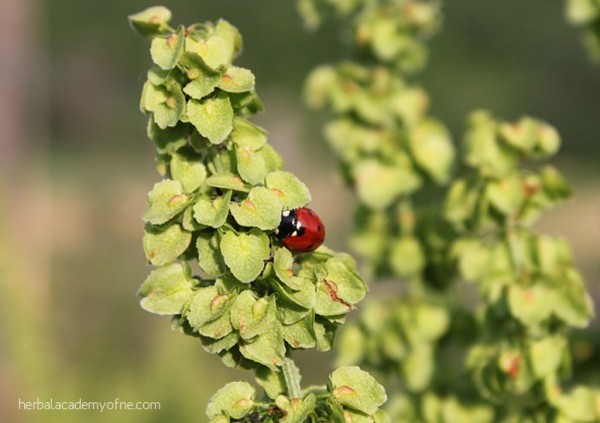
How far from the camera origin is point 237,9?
10805mm

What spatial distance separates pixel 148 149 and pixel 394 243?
337 inches

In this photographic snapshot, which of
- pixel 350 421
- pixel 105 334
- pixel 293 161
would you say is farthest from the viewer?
pixel 293 161

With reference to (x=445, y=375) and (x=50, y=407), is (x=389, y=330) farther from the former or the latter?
(x=50, y=407)

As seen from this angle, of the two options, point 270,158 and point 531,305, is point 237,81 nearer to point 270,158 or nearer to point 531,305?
point 270,158

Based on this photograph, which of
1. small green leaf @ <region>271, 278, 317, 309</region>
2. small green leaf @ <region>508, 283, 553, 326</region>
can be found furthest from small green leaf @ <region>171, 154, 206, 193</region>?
small green leaf @ <region>508, 283, 553, 326</region>

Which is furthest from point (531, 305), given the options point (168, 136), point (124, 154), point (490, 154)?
point (124, 154)

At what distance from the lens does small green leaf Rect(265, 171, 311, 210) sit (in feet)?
2.84

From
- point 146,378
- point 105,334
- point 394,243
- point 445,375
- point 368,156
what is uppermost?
point 368,156

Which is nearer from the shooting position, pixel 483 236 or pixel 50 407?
pixel 483 236

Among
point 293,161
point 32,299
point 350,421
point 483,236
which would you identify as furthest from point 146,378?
point 293,161

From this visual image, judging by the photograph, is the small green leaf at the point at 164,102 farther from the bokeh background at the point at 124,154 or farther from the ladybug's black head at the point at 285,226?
the bokeh background at the point at 124,154

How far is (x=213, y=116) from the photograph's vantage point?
34.0 inches

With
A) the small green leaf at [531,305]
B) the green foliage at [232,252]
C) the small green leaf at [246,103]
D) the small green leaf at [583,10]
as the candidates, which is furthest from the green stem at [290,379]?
the small green leaf at [583,10]

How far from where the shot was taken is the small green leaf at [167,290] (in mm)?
887
